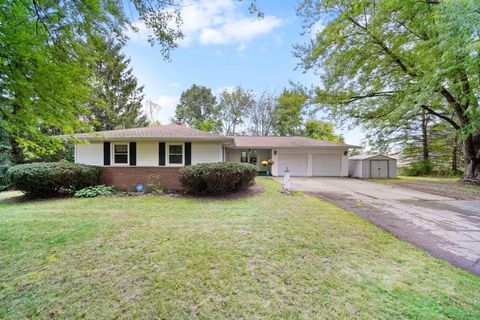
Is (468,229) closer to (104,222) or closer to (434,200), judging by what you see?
(434,200)

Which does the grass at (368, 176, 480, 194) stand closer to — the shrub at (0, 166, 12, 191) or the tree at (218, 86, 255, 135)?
the tree at (218, 86, 255, 135)

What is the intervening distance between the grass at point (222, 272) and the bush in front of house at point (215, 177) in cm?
291

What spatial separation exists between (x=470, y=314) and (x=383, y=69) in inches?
569

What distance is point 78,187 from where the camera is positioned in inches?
331

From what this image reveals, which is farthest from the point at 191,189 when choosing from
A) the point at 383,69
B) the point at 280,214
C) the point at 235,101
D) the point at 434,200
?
the point at 235,101

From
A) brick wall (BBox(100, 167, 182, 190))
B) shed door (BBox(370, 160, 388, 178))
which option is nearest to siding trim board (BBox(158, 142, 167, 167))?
brick wall (BBox(100, 167, 182, 190))

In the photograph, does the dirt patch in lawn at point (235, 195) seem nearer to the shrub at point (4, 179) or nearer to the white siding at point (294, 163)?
the white siding at point (294, 163)

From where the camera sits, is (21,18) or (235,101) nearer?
(21,18)

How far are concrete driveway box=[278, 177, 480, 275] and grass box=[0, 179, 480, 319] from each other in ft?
1.65

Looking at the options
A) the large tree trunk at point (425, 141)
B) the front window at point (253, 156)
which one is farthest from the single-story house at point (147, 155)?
the large tree trunk at point (425, 141)

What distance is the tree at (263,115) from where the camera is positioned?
27.4 m

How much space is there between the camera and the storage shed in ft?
49.8

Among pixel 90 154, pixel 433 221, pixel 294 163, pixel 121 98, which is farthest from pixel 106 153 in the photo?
pixel 121 98

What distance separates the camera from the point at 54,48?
322 centimetres
